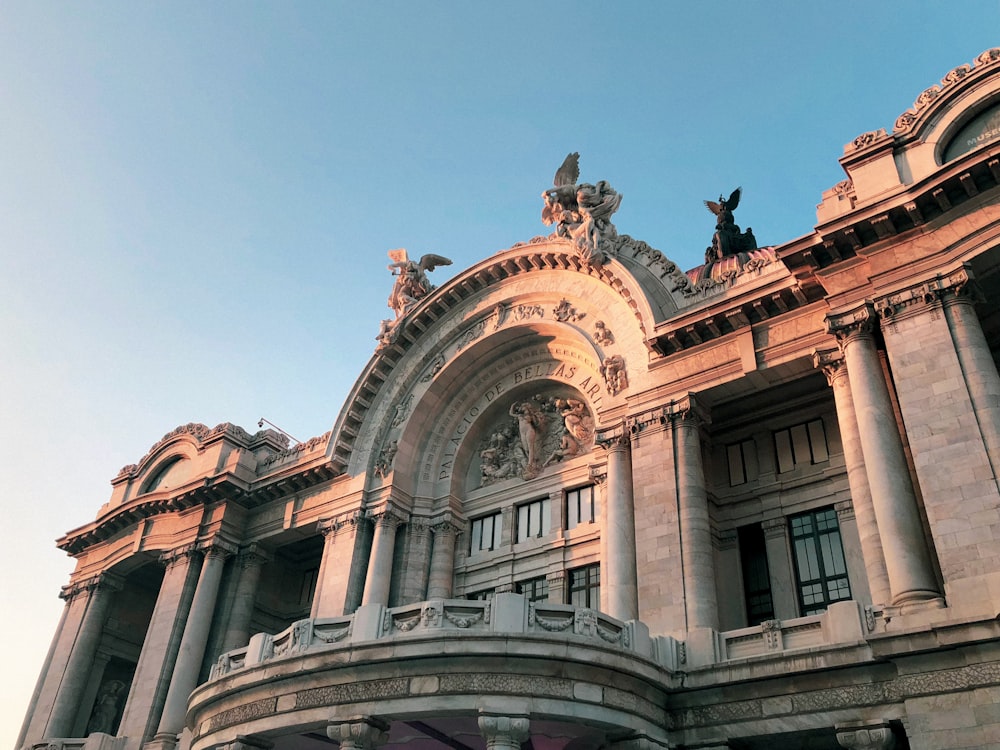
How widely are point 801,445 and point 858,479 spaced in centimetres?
533

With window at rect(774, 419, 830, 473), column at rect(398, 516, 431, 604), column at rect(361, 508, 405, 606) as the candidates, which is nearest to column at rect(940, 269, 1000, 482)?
window at rect(774, 419, 830, 473)

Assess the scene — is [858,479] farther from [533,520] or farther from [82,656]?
[82,656]

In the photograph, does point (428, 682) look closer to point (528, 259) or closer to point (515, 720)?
point (515, 720)

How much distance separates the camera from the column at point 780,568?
76.9ft

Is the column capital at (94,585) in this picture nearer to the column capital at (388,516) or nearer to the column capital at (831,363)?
the column capital at (388,516)

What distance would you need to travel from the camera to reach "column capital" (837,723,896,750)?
16766mm

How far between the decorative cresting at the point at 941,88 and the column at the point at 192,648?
2807cm

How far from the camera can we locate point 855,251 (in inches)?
864

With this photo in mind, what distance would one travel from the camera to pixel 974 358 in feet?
63.0

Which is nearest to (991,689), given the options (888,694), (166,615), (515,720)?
(888,694)

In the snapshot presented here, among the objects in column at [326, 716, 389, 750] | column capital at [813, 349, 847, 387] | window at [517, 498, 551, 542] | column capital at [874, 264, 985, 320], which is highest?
column capital at [874, 264, 985, 320]

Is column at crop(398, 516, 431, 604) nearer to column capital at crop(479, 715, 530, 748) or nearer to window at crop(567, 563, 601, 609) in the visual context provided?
window at crop(567, 563, 601, 609)

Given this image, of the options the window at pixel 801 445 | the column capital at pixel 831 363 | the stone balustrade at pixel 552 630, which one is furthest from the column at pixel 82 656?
the column capital at pixel 831 363

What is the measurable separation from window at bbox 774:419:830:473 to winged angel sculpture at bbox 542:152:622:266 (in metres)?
8.14
